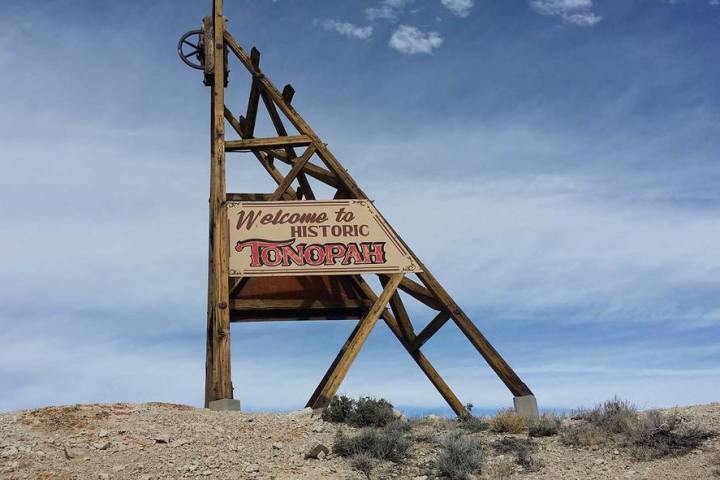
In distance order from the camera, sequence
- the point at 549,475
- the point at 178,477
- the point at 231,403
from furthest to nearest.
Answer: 1. the point at 231,403
2. the point at 549,475
3. the point at 178,477

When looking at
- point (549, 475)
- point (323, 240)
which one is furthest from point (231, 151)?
point (549, 475)

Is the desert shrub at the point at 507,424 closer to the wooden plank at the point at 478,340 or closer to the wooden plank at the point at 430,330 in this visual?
the wooden plank at the point at 478,340

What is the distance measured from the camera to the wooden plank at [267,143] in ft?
52.4

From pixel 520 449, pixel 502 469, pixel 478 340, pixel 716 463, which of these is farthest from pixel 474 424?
pixel 716 463

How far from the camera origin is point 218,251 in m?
14.5

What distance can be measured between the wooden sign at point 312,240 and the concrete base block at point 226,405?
8.47 feet

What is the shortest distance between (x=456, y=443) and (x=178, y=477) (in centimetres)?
382

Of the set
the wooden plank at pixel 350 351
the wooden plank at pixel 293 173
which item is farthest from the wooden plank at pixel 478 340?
the wooden plank at pixel 293 173

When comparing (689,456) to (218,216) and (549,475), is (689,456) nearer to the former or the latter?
(549,475)

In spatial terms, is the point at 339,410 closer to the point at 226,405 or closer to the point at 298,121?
the point at 226,405

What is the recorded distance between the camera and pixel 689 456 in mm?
10273

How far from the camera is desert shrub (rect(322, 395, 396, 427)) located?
12.0 m

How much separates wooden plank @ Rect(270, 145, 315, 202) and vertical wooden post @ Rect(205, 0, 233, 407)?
125cm

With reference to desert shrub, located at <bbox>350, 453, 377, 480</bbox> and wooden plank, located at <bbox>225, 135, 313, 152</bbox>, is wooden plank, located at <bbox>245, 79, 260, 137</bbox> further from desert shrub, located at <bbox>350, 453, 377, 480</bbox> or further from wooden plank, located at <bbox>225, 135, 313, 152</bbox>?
desert shrub, located at <bbox>350, 453, 377, 480</bbox>
